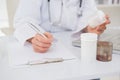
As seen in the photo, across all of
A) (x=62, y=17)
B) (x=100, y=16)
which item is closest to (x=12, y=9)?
(x=62, y=17)

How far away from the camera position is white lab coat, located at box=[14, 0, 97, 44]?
1.15 meters

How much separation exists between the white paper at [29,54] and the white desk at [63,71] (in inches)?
1.7

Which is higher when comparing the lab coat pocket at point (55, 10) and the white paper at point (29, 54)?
the lab coat pocket at point (55, 10)

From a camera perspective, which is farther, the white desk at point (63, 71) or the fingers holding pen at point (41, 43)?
the fingers holding pen at point (41, 43)

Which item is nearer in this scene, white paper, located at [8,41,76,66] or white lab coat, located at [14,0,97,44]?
white paper, located at [8,41,76,66]

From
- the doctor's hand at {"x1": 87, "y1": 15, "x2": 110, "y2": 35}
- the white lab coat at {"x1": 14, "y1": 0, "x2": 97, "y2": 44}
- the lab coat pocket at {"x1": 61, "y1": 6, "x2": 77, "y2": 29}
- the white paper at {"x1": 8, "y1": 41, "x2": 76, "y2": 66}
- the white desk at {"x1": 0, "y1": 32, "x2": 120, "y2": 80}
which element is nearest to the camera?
the white desk at {"x1": 0, "y1": 32, "x2": 120, "y2": 80}

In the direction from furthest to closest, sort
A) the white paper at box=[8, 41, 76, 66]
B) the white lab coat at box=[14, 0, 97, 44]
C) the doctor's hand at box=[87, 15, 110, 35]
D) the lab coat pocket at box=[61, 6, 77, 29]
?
the lab coat pocket at box=[61, 6, 77, 29] → the white lab coat at box=[14, 0, 97, 44] → the doctor's hand at box=[87, 15, 110, 35] → the white paper at box=[8, 41, 76, 66]

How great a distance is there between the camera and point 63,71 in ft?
2.41

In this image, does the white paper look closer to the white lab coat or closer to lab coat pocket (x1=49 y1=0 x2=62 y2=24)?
the white lab coat

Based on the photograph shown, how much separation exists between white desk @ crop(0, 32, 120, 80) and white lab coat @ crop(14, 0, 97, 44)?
0.36 metres

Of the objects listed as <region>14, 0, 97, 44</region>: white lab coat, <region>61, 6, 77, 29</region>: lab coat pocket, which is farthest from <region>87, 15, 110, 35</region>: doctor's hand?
<region>61, 6, 77, 29</region>: lab coat pocket

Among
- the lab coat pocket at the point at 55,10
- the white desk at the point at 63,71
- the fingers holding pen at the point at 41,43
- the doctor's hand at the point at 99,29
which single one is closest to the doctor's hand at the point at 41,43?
the fingers holding pen at the point at 41,43

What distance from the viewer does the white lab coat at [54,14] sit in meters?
1.15

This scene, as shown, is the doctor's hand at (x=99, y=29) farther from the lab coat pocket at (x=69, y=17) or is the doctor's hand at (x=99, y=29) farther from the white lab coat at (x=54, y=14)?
the lab coat pocket at (x=69, y=17)
